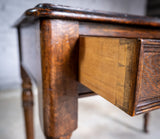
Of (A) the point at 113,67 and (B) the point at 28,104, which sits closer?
(A) the point at 113,67

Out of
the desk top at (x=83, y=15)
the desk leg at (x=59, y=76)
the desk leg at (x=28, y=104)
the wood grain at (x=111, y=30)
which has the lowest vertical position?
the desk leg at (x=28, y=104)

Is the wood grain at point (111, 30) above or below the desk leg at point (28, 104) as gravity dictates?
above

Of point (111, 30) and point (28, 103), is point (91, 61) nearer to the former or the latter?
point (111, 30)

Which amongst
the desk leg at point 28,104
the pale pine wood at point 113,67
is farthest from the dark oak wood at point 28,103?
the pale pine wood at point 113,67

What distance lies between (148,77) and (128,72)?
0.04 metres

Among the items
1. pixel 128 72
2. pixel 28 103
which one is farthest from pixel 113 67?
pixel 28 103

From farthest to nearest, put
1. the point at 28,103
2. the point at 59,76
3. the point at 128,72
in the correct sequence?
the point at 28,103, the point at 59,76, the point at 128,72

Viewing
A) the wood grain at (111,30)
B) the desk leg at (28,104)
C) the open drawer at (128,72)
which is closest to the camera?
the open drawer at (128,72)

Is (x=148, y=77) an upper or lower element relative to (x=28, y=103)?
upper

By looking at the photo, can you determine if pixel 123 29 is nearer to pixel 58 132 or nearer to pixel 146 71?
pixel 146 71

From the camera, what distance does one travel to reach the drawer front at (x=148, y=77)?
212 mm

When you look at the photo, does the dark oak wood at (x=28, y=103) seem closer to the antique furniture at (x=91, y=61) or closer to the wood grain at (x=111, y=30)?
the antique furniture at (x=91, y=61)

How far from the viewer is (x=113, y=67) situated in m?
0.24

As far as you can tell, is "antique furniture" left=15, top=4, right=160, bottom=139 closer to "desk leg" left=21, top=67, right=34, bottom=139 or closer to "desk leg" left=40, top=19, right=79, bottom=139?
"desk leg" left=40, top=19, right=79, bottom=139
